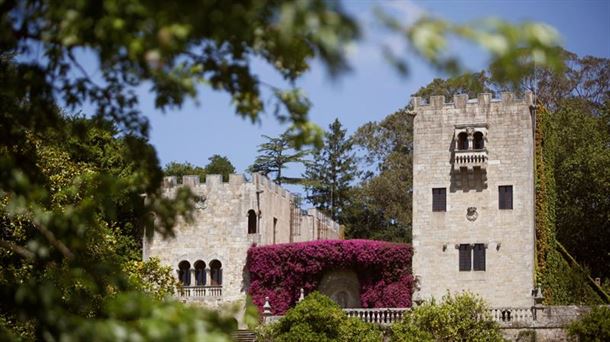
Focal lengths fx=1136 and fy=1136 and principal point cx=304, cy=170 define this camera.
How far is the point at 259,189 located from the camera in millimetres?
44438

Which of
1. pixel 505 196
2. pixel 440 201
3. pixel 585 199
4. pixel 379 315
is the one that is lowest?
pixel 379 315

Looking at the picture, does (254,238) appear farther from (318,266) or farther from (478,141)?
(478,141)

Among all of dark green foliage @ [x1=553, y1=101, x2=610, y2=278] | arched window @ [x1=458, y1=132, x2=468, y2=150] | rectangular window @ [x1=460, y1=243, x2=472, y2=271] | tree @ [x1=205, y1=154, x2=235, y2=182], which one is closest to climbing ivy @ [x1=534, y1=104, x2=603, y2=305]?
rectangular window @ [x1=460, y1=243, x2=472, y2=271]

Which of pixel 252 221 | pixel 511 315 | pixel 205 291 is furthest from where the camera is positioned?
pixel 252 221

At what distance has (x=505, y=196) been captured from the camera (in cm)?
3922

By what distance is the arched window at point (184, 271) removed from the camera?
4397cm

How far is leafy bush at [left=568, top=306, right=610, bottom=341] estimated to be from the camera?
34.2 metres

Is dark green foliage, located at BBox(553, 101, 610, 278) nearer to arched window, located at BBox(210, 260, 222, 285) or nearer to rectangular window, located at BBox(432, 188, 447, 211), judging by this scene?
rectangular window, located at BBox(432, 188, 447, 211)

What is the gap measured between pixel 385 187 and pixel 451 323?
84.2 ft

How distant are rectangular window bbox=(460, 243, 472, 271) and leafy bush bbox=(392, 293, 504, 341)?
2302mm

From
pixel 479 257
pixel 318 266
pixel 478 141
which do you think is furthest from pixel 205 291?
pixel 478 141

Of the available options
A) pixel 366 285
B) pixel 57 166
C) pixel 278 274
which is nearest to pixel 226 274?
pixel 278 274

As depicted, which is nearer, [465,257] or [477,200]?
[465,257]

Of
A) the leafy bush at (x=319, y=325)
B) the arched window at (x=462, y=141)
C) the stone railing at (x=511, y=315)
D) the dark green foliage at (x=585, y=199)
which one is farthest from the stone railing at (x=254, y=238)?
the dark green foliage at (x=585, y=199)
